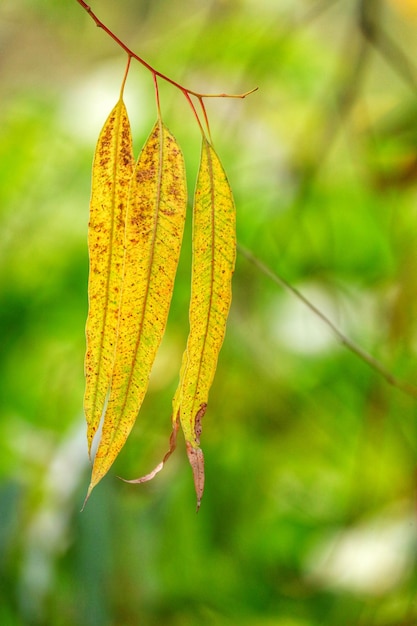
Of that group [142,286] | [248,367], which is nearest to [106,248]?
[142,286]

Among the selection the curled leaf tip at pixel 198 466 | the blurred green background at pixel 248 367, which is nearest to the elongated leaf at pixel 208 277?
the curled leaf tip at pixel 198 466

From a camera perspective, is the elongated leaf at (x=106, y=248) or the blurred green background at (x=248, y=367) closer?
the elongated leaf at (x=106, y=248)

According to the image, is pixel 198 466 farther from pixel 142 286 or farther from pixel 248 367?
pixel 248 367

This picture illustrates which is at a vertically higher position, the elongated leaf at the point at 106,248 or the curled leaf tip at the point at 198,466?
the elongated leaf at the point at 106,248

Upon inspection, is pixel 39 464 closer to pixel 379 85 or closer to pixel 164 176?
pixel 164 176

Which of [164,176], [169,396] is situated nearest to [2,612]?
[169,396]

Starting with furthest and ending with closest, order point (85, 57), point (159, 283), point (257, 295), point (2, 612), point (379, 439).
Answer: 1. point (85, 57)
2. point (257, 295)
3. point (379, 439)
4. point (2, 612)
5. point (159, 283)

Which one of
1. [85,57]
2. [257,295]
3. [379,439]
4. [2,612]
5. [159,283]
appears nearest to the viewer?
[159,283]

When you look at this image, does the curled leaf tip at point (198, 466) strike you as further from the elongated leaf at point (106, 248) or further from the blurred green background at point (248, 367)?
the blurred green background at point (248, 367)

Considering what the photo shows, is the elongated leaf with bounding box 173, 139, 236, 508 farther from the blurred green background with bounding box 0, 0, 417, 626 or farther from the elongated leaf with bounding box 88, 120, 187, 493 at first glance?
the blurred green background with bounding box 0, 0, 417, 626
